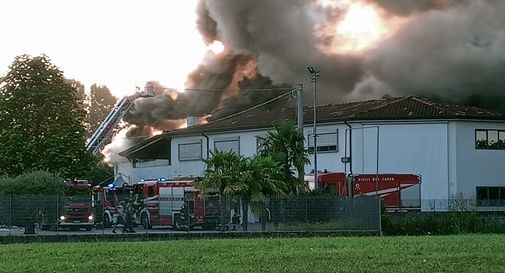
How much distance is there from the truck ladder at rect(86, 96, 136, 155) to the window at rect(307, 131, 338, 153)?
1461 centimetres

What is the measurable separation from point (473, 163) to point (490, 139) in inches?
105

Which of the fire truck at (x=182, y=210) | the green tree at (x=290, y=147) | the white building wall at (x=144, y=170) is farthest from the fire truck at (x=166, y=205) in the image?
the white building wall at (x=144, y=170)

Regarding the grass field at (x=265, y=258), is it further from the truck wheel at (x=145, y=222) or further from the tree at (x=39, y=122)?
the tree at (x=39, y=122)

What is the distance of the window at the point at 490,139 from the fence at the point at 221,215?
967 inches

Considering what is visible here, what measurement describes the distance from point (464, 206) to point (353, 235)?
10.8 meters

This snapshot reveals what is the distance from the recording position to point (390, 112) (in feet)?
203

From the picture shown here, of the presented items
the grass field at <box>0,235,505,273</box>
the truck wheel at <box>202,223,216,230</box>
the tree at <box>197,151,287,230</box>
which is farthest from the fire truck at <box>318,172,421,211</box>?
the grass field at <box>0,235,505,273</box>

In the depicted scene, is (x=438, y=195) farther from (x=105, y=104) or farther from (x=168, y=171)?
(x=105, y=104)

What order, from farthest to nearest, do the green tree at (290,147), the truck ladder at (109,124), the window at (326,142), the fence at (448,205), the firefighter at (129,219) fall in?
1. the truck ladder at (109,124)
2. the window at (326,142)
3. the fence at (448,205)
4. the green tree at (290,147)
5. the firefighter at (129,219)

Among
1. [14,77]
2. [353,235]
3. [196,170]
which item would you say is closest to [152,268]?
[353,235]

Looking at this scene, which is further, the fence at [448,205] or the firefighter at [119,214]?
the fence at [448,205]

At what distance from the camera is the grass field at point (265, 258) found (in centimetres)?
2014

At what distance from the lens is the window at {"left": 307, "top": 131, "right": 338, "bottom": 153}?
62381mm

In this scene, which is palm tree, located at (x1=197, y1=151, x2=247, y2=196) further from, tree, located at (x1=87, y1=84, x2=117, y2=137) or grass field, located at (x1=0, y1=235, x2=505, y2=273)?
tree, located at (x1=87, y1=84, x2=117, y2=137)
